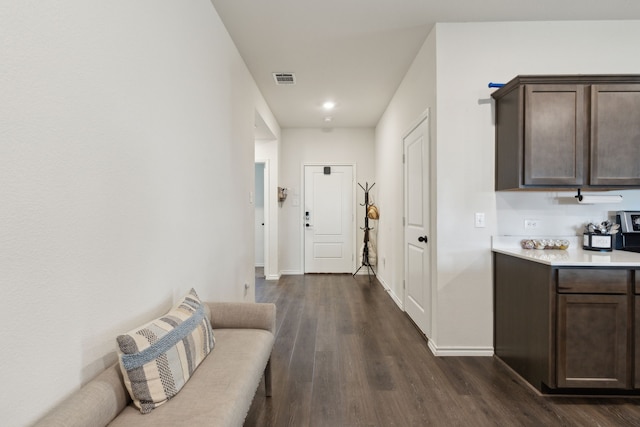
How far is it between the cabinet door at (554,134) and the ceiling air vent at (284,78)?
238cm

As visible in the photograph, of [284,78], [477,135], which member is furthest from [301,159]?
[477,135]

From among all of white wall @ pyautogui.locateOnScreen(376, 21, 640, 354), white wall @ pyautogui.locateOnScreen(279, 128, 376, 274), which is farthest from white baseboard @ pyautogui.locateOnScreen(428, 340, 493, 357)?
white wall @ pyautogui.locateOnScreen(279, 128, 376, 274)

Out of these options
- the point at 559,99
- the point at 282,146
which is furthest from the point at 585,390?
the point at 282,146

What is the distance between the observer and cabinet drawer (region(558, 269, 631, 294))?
1.97 m

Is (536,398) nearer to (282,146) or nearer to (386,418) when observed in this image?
(386,418)

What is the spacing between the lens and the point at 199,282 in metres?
2.12

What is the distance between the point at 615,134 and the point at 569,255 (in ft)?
3.07

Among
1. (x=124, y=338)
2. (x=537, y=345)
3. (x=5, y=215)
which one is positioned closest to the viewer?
(x=5, y=215)

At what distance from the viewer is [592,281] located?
197cm

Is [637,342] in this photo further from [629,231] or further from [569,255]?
[629,231]

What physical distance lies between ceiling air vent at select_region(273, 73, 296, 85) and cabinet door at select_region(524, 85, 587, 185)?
2382 millimetres

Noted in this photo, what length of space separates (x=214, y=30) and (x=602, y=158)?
3026 mm

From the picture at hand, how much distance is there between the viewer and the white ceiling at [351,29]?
240cm

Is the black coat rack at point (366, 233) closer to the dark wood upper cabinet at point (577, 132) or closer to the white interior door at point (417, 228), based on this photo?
the white interior door at point (417, 228)
